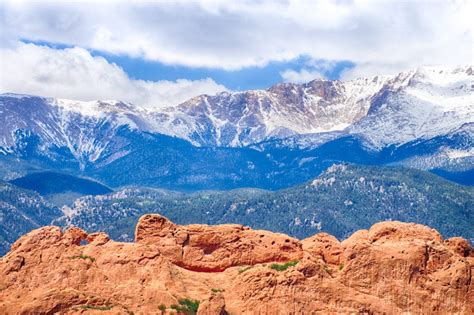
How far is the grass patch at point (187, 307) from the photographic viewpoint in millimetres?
98062

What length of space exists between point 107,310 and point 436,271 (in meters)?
36.0

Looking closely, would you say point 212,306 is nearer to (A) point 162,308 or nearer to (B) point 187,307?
(B) point 187,307

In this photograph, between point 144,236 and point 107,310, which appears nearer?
point 107,310

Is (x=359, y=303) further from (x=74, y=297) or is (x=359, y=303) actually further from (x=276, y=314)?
(x=74, y=297)

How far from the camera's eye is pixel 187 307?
99125 mm

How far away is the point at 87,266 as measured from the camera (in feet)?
341

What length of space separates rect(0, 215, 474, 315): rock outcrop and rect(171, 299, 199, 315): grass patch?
149mm

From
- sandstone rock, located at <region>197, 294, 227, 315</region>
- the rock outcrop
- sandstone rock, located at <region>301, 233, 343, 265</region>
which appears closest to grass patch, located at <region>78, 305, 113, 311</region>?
the rock outcrop

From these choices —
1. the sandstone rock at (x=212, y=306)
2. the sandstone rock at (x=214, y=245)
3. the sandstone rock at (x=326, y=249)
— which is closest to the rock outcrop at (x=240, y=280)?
the sandstone rock at (x=212, y=306)

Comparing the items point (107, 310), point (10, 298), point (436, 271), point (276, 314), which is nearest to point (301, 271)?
point (276, 314)

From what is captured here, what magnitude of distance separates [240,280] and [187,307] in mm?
8277

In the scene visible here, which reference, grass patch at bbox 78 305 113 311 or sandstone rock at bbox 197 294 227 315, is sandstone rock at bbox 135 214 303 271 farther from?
grass patch at bbox 78 305 113 311

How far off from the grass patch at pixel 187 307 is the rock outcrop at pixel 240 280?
149 mm

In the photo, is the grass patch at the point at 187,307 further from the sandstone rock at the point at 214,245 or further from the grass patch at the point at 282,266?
the sandstone rock at the point at 214,245
